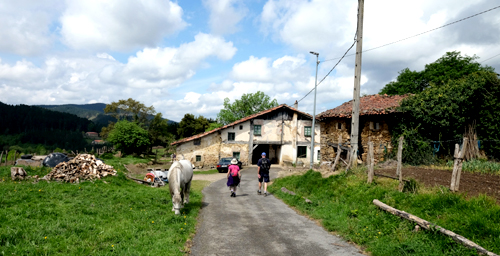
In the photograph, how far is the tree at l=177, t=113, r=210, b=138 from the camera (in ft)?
219

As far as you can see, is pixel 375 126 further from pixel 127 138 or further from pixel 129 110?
pixel 129 110

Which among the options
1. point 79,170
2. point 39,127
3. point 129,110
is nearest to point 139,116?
point 129,110

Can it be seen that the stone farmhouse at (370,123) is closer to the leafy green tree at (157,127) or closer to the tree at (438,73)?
the tree at (438,73)

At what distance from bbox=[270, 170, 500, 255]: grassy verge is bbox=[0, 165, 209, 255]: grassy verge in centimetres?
432

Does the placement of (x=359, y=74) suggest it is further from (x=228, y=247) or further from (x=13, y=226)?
(x=13, y=226)

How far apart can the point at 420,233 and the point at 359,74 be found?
9.19 metres

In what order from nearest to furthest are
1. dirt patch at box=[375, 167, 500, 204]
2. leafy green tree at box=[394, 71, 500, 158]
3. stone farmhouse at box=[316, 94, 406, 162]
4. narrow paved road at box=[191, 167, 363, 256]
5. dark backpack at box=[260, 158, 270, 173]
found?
narrow paved road at box=[191, 167, 363, 256] < dirt patch at box=[375, 167, 500, 204] < dark backpack at box=[260, 158, 270, 173] < leafy green tree at box=[394, 71, 500, 158] < stone farmhouse at box=[316, 94, 406, 162]

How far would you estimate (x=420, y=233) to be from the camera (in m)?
6.59

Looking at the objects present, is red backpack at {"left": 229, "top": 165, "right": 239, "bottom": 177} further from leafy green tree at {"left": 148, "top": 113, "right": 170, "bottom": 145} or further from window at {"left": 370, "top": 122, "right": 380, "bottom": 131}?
leafy green tree at {"left": 148, "top": 113, "right": 170, "bottom": 145}

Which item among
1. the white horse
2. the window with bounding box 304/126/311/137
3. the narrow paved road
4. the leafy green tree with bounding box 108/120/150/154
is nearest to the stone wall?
the window with bounding box 304/126/311/137

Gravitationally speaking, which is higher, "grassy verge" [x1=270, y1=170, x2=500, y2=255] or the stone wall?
the stone wall

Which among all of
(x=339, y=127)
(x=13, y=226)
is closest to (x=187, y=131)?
(x=339, y=127)

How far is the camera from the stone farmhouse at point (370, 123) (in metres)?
21.8

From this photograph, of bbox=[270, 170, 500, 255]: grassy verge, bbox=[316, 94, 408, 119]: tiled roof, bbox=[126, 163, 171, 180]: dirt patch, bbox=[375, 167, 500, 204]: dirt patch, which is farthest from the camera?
bbox=[126, 163, 171, 180]: dirt patch
